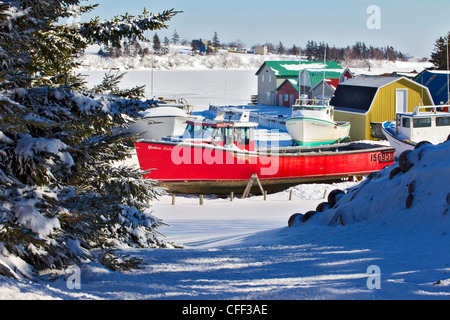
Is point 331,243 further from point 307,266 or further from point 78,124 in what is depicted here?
point 78,124

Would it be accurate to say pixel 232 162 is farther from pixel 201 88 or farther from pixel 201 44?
pixel 201 88

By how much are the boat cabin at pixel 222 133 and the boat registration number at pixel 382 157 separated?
5.91 metres

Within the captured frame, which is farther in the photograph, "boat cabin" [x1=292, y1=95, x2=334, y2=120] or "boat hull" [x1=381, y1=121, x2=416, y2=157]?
"boat cabin" [x1=292, y1=95, x2=334, y2=120]

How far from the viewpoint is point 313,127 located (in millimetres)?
28203

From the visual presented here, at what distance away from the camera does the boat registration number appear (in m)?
22.4

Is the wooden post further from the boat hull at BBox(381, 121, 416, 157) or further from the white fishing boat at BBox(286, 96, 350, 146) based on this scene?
the boat hull at BBox(381, 121, 416, 157)

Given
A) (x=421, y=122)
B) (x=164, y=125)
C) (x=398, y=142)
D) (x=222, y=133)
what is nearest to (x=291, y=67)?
(x=421, y=122)

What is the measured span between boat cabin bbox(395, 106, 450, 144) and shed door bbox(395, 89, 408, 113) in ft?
24.9

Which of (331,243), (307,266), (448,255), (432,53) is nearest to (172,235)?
(331,243)

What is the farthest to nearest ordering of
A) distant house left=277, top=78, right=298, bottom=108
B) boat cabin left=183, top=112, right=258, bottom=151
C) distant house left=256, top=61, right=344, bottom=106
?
distant house left=277, top=78, right=298, bottom=108
distant house left=256, top=61, right=344, bottom=106
boat cabin left=183, top=112, right=258, bottom=151

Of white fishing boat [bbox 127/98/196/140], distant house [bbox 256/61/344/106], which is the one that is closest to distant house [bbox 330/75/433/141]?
white fishing boat [bbox 127/98/196/140]

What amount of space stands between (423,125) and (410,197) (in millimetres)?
20487

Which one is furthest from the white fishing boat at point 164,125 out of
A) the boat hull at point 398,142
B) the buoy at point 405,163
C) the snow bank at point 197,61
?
the snow bank at point 197,61

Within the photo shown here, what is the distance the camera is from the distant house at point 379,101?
32750 millimetres
